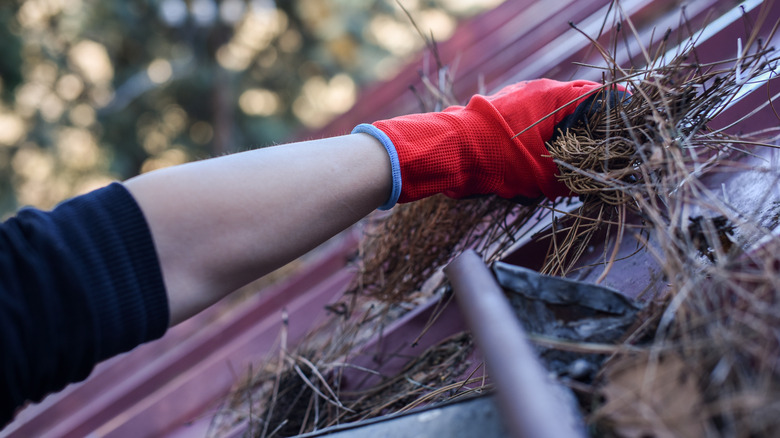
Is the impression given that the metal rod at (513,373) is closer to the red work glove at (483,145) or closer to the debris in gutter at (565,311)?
the debris in gutter at (565,311)

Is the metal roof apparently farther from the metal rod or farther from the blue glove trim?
the metal rod

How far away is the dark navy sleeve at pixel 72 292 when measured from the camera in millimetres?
630

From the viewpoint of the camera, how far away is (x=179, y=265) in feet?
2.38

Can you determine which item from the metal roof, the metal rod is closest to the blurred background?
the metal roof

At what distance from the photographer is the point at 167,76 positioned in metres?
6.44

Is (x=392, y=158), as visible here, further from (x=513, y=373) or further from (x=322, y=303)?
(x=322, y=303)

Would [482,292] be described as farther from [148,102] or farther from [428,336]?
[148,102]

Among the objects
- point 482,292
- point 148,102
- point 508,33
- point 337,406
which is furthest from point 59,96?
point 482,292

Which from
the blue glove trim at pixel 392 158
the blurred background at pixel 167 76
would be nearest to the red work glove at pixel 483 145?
the blue glove trim at pixel 392 158

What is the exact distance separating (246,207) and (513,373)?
453 mm

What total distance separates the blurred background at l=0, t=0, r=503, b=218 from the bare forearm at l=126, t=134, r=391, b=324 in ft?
15.5

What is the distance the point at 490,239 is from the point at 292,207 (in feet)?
1.69

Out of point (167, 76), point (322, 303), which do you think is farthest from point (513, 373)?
point (167, 76)

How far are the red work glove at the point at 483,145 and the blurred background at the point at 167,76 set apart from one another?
14.9 ft
